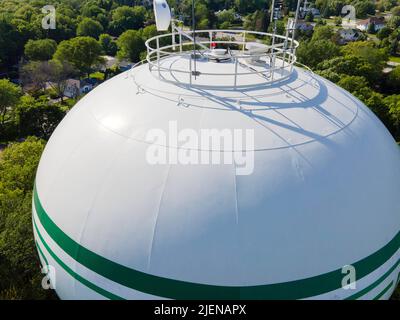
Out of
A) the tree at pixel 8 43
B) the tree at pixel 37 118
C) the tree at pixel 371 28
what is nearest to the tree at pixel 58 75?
the tree at pixel 37 118

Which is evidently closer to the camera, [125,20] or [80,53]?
[80,53]

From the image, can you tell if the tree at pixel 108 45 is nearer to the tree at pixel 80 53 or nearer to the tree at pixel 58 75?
the tree at pixel 80 53

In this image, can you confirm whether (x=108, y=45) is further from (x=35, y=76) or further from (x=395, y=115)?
(x=395, y=115)

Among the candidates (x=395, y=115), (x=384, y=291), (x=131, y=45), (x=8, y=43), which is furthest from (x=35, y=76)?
(x=384, y=291)
